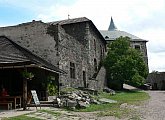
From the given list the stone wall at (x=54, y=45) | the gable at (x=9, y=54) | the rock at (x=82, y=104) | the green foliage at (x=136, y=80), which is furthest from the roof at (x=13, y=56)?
the green foliage at (x=136, y=80)

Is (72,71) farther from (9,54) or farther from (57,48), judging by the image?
(9,54)

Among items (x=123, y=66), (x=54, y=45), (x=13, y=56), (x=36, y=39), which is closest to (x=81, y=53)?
(x=54, y=45)

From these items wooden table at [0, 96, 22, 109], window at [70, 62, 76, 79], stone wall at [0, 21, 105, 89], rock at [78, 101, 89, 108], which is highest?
stone wall at [0, 21, 105, 89]

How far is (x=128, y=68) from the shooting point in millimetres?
34406

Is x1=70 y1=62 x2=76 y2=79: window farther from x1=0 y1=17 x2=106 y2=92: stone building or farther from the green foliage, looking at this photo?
the green foliage

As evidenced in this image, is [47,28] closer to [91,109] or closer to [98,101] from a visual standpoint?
[98,101]

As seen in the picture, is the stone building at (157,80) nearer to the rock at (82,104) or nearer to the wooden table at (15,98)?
the rock at (82,104)

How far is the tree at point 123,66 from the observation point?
Result: 113 ft

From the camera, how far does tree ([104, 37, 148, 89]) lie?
34406mm

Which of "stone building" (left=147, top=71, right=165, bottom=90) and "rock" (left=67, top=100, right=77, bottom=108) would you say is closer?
"rock" (left=67, top=100, right=77, bottom=108)

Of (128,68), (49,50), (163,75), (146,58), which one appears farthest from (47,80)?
(146,58)

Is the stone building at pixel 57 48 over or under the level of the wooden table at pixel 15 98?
over

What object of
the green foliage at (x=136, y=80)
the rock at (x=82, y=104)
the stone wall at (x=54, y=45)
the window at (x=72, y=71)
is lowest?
the rock at (x=82, y=104)

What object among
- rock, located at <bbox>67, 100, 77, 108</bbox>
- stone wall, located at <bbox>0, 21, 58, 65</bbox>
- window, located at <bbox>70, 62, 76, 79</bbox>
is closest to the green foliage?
window, located at <bbox>70, 62, 76, 79</bbox>
